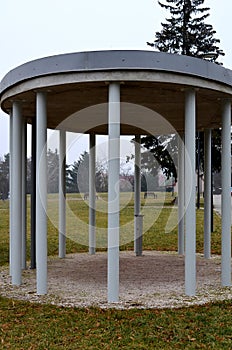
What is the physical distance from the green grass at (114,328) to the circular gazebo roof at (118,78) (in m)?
3.33

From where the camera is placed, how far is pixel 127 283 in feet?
29.1

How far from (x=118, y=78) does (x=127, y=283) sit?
3.75m

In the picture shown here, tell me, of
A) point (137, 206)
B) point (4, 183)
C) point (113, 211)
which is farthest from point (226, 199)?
point (4, 183)

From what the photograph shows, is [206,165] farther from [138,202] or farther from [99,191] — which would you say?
[99,191]

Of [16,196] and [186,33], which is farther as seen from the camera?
[186,33]

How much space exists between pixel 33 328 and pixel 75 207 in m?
21.5

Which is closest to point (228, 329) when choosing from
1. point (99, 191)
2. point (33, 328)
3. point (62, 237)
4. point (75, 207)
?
point (33, 328)

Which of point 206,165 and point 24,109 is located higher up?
point 24,109

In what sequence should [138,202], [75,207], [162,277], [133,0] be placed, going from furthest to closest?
[75,207]
[133,0]
[138,202]
[162,277]

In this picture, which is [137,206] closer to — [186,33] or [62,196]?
[62,196]

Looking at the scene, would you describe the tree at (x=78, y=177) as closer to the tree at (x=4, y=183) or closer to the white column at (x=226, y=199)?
the white column at (x=226, y=199)

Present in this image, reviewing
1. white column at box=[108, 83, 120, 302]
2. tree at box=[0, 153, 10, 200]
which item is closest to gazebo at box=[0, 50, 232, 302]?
white column at box=[108, 83, 120, 302]

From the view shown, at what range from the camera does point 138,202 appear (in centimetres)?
1300

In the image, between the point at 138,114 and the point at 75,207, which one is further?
the point at 75,207
